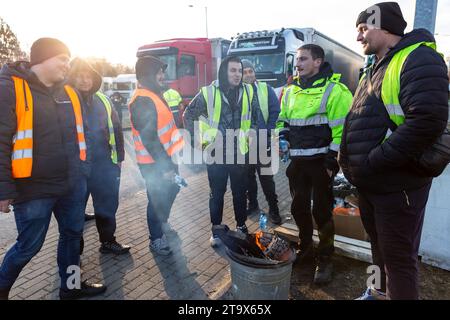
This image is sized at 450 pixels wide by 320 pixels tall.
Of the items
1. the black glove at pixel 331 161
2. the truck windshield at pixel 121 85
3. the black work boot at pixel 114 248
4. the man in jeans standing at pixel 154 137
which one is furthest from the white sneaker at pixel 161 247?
the truck windshield at pixel 121 85

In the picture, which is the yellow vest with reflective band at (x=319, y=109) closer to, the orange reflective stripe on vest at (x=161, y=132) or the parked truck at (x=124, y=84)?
the orange reflective stripe on vest at (x=161, y=132)

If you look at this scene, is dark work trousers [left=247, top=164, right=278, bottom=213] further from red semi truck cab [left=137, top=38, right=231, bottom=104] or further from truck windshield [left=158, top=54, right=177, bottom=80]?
truck windshield [left=158, top=54, right=177, bottom=80]

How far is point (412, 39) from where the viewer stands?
197 centimetres

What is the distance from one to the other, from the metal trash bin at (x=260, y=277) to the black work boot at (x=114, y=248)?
5.67 feet

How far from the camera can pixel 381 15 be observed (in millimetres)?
2082

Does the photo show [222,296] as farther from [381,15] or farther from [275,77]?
[275,77]

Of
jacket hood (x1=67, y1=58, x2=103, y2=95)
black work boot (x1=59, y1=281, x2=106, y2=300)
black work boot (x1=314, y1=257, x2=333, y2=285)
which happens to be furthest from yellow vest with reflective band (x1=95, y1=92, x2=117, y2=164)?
black work boot (x1=314, y1=257, x2=333, y2=285)

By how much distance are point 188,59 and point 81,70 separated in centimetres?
1121

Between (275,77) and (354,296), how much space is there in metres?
9.66

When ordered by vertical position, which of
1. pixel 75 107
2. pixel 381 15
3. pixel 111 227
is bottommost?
pixel 111 227

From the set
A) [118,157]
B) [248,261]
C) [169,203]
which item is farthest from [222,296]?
[118,157]

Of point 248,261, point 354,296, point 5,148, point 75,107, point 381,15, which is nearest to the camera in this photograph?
point 381,15

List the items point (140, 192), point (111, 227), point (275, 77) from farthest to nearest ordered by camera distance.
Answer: point (275, 77)
point (140, 192)
point (111, 227)

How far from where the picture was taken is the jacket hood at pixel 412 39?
6.42ft
